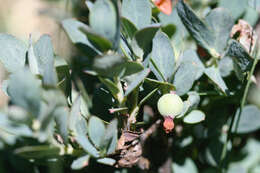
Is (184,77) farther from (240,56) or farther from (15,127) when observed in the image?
(15,127)

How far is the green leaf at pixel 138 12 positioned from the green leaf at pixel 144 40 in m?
0.04

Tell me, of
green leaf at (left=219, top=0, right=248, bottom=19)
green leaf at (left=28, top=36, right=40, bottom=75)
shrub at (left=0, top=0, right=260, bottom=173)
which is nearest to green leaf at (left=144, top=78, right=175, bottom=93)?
shrub at (left=0, top=0, right=260, bottom=173)

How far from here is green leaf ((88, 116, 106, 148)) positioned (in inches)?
23.3

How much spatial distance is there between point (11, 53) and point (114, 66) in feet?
0.76

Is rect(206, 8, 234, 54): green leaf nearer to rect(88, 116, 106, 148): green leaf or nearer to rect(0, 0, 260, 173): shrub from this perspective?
rect(0, 0, 260, 173): shrub

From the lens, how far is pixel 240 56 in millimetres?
750

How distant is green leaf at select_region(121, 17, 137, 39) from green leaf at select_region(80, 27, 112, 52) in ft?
0.21

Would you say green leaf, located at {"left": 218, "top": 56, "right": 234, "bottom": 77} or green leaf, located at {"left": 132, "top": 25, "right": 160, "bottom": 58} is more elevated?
green leaf, located at {"left": 132, "top": 25, "right": 160, "bottom": 58}

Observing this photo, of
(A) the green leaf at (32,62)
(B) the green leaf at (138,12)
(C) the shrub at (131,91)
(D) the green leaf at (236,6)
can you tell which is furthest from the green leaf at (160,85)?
(D) the green leaf at (236,6)

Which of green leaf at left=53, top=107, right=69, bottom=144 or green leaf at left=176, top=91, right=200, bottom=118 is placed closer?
green leaf at left=53, top=107, right=69, bottom=144

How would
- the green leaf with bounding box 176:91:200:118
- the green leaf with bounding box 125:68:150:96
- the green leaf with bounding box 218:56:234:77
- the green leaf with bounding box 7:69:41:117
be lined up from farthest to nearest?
the green leaf with bounding box 218:56:234:77 → the green leaf with bounding box 176:91:200:118 → the green leaf with bounding box 125:68:150:96 → the green leaf with bounding box 7:69:41:117

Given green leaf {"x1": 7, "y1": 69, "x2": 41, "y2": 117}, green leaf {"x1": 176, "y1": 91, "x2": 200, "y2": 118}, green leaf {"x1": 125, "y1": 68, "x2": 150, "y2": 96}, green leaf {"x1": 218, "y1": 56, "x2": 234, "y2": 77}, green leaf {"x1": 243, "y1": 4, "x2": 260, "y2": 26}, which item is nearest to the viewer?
green leaf {"x1": 7, "y1": 69, "x2": 41, "y2": 117}

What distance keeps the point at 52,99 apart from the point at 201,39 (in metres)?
0.40

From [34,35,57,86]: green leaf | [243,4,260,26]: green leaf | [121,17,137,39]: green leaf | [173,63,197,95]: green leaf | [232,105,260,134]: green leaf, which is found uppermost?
[121,17,137,39]: green leaf
